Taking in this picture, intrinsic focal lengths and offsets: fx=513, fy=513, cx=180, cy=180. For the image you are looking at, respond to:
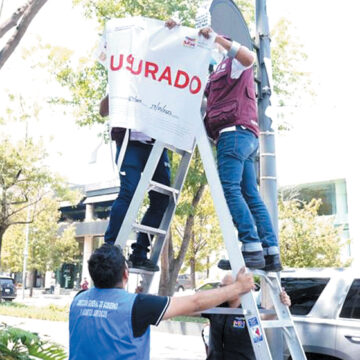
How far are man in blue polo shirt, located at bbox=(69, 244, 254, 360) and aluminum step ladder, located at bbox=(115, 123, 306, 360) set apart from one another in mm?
193

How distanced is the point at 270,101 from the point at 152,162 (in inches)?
78.2

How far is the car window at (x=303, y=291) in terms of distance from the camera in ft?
21.1

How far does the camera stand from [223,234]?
3242mm

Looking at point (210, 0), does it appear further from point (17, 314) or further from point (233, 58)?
point (17, 314)

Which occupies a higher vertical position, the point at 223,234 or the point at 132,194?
the point at 132,194

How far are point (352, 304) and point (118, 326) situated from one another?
4157 millimetres

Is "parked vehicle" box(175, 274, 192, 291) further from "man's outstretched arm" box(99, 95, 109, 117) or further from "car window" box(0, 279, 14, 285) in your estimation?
"man's outstretched arm" box(99, 95, 109, 117)

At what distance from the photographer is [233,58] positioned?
11.8 ft

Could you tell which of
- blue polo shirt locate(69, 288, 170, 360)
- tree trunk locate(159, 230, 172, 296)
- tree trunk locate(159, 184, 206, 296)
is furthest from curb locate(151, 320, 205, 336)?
blue polo shirt locate(69, 288, 170, 360)

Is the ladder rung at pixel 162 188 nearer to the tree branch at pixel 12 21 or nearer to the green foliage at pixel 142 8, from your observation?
the tree branch at pixel 12 21

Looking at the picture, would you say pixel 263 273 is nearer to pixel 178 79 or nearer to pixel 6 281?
pixel 178 79

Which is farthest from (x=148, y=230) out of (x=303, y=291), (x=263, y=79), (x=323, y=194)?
(x=323, y=194)

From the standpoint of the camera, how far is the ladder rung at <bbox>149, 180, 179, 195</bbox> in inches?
145

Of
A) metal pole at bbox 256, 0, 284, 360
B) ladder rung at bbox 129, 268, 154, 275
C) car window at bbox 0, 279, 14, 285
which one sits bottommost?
ladder rung at bbox 129, 268, 154, 275
